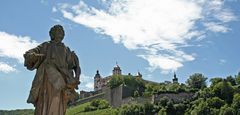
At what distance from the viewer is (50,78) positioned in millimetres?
8906

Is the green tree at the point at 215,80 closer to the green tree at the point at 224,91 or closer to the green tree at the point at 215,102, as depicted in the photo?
the green tree at the point at 224,91

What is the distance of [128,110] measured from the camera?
12838 centimetres

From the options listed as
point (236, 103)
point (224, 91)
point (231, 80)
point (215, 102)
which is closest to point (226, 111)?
point (236, 103)

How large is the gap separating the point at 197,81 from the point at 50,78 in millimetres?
145843

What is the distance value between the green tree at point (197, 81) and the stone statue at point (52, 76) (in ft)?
464

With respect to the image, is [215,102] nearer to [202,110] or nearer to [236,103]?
[202,110]

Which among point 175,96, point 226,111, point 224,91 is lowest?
point 226,111

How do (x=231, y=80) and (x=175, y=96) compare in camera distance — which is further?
(x=231, y=80)

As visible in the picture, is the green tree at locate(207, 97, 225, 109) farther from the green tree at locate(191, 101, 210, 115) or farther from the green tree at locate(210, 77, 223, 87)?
the green tree at locate(210, 77, 223, 87)

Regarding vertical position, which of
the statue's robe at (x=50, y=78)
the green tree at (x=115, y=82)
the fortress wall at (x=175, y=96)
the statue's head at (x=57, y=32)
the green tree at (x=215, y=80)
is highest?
the green tree at (x=115, y=82)

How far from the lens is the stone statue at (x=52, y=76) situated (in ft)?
28.9

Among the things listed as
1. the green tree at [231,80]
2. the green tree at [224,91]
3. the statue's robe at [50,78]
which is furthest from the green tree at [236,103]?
the statue's robe at [50,78]

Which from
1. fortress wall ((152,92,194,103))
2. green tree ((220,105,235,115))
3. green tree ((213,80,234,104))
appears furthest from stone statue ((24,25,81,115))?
fortress wall ((152,92,194,103))

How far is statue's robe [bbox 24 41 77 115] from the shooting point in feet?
28.9
